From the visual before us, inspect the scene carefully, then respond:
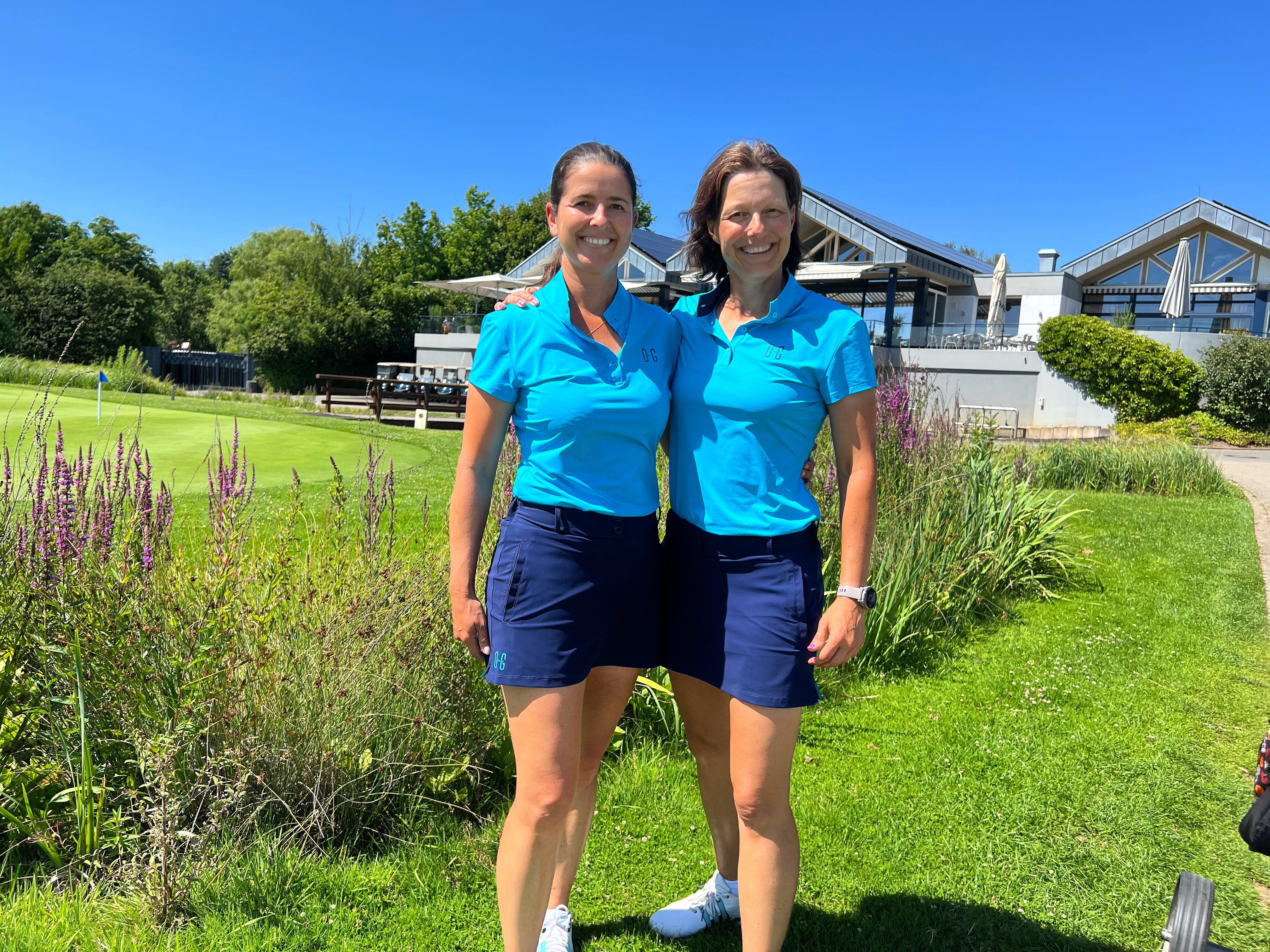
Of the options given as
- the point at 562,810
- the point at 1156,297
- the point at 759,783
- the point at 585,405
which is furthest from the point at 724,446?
the point at 1156,297

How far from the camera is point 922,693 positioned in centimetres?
489

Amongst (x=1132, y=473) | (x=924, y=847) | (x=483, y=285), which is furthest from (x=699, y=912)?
(x=483, y=285)

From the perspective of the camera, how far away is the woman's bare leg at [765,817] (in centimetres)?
215

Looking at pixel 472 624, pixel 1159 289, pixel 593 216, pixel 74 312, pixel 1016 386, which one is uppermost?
pixel 1159 289

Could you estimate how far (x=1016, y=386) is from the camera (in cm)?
2664

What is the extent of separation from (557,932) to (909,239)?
2991 cm

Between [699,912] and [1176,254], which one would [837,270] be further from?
[699,912]

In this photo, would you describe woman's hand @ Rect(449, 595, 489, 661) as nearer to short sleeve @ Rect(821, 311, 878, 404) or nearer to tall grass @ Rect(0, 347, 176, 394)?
short sleeve @ Rect(821, 311, 878, 404)

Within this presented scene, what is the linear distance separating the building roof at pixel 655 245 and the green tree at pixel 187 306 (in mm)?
33910

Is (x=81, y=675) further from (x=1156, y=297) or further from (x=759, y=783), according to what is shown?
(x=1156, y=297)

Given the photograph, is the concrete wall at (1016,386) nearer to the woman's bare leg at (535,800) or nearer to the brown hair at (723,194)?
the brown hair at (723,194)

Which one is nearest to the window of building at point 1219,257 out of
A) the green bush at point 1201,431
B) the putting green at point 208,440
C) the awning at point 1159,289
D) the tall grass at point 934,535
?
the awning at point 1159,289

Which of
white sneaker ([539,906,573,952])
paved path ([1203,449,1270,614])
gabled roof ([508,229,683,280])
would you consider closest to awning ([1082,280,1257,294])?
paved path ([1203,449,1270,614])

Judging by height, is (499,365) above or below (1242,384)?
below
